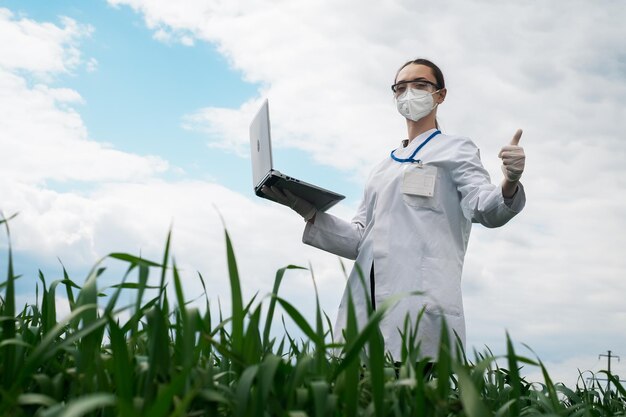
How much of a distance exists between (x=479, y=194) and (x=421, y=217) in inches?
13.1

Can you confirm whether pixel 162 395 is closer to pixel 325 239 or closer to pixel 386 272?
pixel 386 272

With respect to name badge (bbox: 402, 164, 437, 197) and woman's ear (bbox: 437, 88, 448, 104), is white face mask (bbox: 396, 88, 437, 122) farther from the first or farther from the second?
name badge (bbox: 402, 164, 437, 197)

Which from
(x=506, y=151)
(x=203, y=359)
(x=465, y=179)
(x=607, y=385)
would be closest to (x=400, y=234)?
(x=465, y=179)

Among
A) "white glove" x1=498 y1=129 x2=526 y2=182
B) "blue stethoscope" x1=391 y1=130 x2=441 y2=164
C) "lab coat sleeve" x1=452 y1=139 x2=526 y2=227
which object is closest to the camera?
"white glove" x1=498 y1=129 x2=526 y2=182

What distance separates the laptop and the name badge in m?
0.32

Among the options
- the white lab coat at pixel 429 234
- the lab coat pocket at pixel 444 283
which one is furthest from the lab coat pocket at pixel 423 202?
the lab coat pocket at pixel 444 283

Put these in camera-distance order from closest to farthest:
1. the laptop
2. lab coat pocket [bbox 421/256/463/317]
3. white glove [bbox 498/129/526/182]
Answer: white glove [bbox 498/129/526/182] → lab coat pocket [bbox 421/256/463/317] → the laptop

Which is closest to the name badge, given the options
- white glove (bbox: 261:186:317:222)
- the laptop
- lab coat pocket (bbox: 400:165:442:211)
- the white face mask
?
lab coat pocket (bbox: 400:165:442:211)

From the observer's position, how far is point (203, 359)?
48.3 inches

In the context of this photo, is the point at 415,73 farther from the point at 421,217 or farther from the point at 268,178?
the point at 268,178

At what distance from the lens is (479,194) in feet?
10.5

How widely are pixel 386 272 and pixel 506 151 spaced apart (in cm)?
82

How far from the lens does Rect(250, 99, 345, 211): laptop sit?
3396 mm

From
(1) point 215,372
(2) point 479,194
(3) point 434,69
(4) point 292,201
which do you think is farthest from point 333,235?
(1) point 215,372
